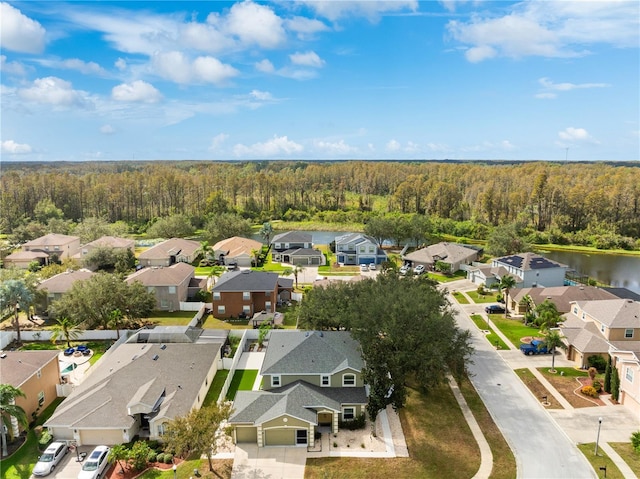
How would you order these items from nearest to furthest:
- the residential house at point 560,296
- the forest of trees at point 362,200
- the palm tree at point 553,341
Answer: the palm tree at point 553,341
the residential house at point 560,296
the forest of trees at point 362,200

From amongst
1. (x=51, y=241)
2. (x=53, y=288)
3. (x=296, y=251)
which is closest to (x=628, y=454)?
(x=53, y=288)

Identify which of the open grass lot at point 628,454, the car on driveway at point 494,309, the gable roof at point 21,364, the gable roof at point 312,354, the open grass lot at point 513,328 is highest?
the gable roof at point 312,354

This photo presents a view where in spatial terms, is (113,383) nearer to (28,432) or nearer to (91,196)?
(28,432)

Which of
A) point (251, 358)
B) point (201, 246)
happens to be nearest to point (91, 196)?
point (201, 246)

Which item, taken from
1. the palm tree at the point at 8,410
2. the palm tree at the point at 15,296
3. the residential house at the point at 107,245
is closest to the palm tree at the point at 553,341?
the palm tree at the point at 8,410

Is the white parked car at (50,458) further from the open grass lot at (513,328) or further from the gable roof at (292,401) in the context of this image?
the open grass lot at (513,328)

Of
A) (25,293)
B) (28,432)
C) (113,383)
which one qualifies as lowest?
(28,432)
